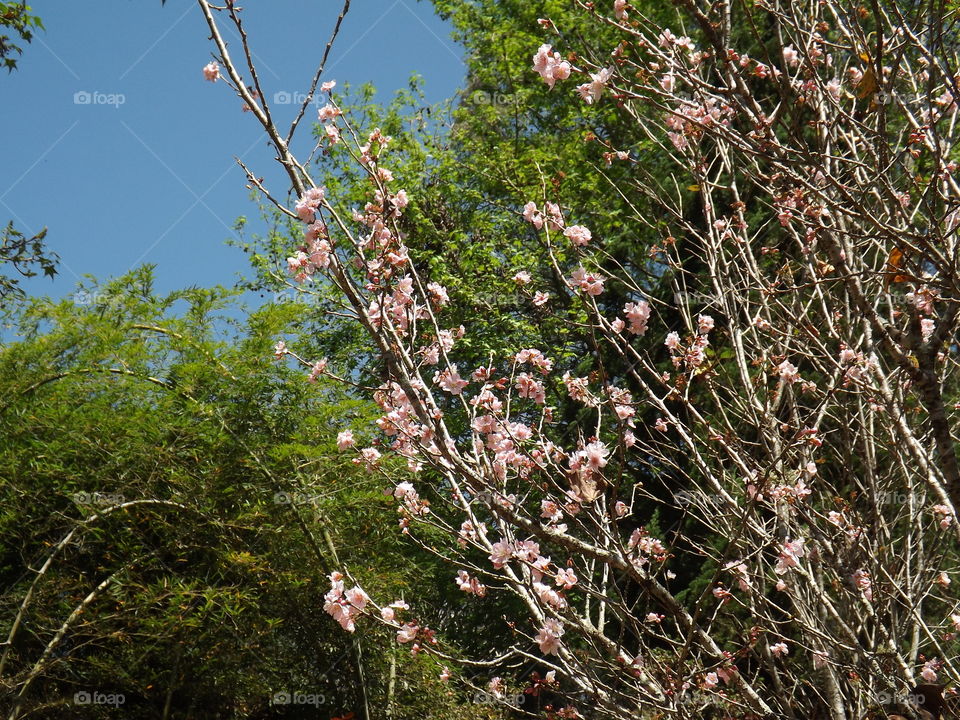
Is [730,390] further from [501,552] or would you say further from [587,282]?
[501,552]

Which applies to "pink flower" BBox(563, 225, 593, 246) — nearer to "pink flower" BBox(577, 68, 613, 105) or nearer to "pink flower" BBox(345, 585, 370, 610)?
"pink flower" BBox(577, 68, 613, 105)

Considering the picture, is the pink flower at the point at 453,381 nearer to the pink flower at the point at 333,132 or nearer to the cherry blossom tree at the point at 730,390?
the cherry blossom tree at the point at 730,390

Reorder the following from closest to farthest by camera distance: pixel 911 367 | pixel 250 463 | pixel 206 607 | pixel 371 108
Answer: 1. pixel 911 367
2. pixel 206 607
3. pixel 250 463
4. pixel 371 108

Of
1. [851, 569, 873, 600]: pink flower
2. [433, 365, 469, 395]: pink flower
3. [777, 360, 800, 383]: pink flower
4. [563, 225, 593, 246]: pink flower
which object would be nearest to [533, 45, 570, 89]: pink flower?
[563, 225, 593, 246]: pink flower

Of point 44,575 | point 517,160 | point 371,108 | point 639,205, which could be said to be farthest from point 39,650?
point 371,108

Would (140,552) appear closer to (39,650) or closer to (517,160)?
(39,650)

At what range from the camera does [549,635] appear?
197cm

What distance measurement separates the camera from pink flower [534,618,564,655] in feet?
6.39

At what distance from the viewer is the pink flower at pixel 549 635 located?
1.95m

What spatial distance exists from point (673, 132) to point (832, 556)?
68.2 inches

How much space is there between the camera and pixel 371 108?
430 inches

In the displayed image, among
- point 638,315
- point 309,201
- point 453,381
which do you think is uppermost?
point 309,201

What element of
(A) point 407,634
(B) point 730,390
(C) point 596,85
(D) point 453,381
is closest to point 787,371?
(B) point 730,390

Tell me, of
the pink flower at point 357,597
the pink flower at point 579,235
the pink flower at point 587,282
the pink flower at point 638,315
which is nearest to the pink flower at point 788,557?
the pink flower at point 638,315
